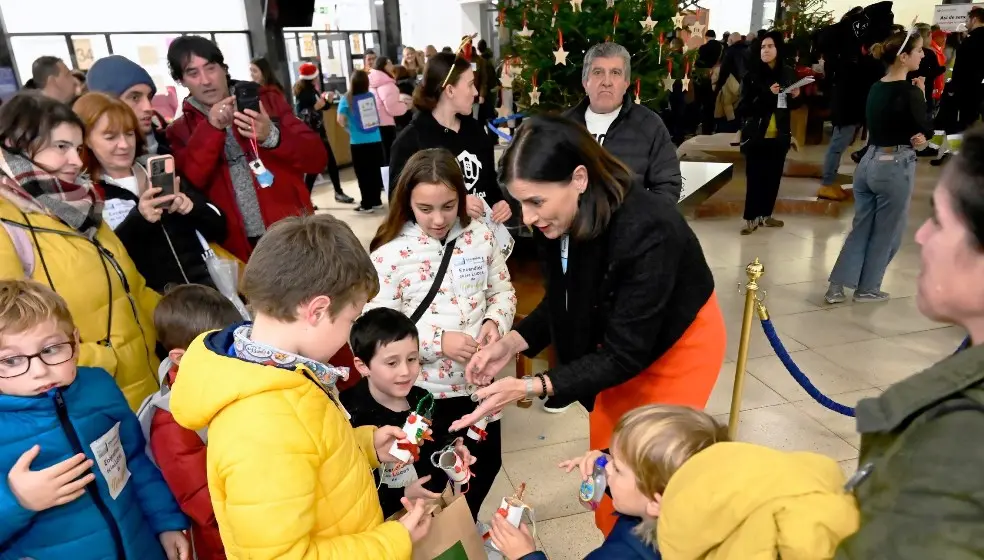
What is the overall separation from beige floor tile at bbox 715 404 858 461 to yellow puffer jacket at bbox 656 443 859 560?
2205mm

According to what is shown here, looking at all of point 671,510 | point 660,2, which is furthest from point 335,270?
point 660,2

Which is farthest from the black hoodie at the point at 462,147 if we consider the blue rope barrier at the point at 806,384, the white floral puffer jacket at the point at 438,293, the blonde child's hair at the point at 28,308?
the blonde child's hair at the point at 28,308

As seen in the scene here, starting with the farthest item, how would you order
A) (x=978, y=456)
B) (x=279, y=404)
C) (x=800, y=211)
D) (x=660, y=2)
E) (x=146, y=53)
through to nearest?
(x=146, y=53) → (x=800, y=211) → (x=660, y=2) → (x=279, y=404) → (x=978, y=456)

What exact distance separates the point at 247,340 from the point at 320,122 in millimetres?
7268

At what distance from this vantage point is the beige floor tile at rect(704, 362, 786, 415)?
3334 mm

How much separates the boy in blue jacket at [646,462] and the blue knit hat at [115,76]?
2636 millimetres

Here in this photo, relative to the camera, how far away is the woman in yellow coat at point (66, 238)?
177 centimetres

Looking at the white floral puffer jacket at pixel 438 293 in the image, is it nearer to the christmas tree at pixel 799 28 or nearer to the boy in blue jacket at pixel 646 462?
the boy in blue jacket at pixel 646 462

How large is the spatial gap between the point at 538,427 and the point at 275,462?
90.9 inches

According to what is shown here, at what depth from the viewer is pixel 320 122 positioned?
794cm

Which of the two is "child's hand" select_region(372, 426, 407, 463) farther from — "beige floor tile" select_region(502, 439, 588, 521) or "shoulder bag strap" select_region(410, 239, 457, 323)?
"beige floor tile" select_region(502, 439, 588, 521)

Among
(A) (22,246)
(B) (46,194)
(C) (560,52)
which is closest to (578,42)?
(C) (560,52)

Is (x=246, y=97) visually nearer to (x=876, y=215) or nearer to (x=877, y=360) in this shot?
(x=877, y=360)

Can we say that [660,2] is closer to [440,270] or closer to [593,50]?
[593,50]
